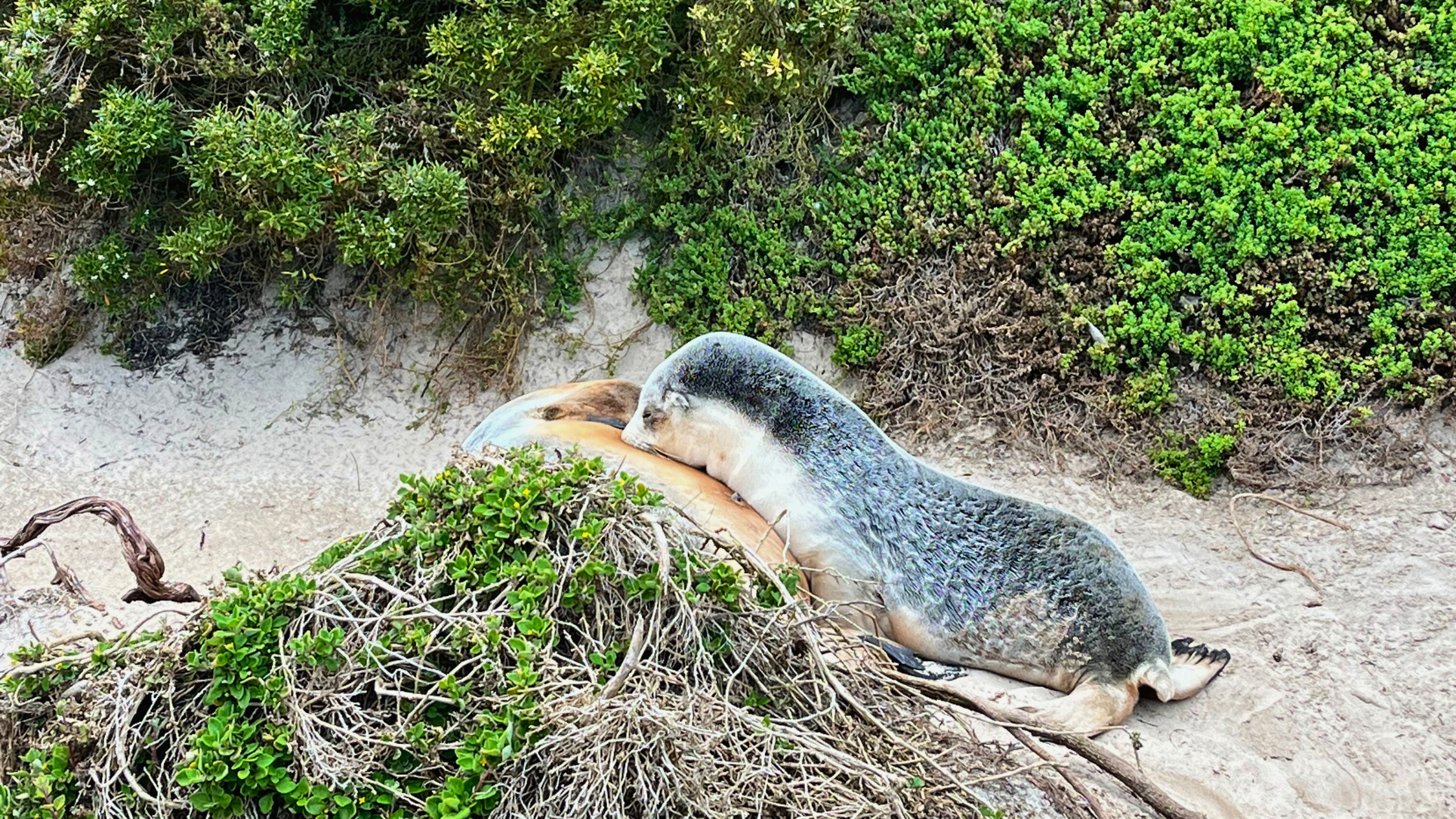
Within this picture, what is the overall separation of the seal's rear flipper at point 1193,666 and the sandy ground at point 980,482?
0.07m

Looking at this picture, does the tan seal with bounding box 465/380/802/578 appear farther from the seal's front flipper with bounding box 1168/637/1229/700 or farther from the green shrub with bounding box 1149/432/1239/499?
the green shrub with bounding box 1149/432/1239/499

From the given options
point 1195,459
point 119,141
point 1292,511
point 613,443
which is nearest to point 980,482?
point 1195,459

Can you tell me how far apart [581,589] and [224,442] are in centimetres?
437

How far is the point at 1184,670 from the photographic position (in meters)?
4.04

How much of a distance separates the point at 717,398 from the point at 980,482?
1.85 meters

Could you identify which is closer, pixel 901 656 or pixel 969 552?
pixel 901 656

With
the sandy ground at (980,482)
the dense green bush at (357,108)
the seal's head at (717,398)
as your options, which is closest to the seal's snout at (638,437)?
the seal's head at (717,398)

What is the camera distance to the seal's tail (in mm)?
3922

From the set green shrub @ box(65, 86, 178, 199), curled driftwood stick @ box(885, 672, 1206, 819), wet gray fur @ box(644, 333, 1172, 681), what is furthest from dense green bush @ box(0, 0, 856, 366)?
curled driftwood stick @ box(885, 672, 1206, 819)

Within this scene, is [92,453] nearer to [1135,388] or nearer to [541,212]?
[541,212]

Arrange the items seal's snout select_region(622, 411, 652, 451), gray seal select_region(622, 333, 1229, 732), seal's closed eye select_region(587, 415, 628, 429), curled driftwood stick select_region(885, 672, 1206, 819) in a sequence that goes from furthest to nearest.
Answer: seal's closed eye select_region(587, 415, 628, 429), seal's snout select_region(622, 411, 652, 451), gray seal select_region(622, 333, 1229, 732), curled driftwood stick select_region(885, 672, 1206, 819)

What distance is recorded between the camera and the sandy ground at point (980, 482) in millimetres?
3715

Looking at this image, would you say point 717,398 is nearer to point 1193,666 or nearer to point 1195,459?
point 1193,666

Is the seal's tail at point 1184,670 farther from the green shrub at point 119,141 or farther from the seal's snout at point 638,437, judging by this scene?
the green shrub at point 119,141
